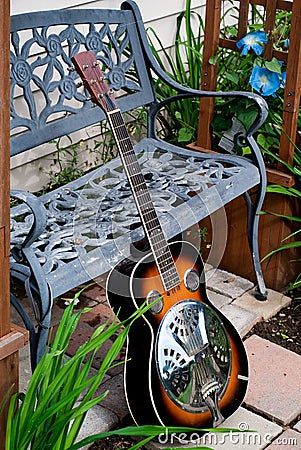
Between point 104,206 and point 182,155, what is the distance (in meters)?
0.50

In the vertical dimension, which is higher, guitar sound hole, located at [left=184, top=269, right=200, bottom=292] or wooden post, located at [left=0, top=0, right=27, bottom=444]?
wooden post, located at [left=0, top=0, right=27, bottom=444]

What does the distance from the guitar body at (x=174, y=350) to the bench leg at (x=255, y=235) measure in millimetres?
675

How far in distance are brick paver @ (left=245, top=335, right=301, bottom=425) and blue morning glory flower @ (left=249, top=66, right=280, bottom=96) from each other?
38.4 inches

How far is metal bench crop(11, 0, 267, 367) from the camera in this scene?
8.45ft

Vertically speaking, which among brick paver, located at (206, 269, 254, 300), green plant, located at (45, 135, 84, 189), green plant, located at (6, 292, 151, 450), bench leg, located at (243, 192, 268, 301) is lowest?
brick paver, located at (206, 269, 254, 300)

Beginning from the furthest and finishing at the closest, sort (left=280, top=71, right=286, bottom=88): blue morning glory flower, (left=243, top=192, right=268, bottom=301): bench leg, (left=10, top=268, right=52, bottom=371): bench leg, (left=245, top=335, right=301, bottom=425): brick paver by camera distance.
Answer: (left=280, top=71, right=286, bottom=88): blue morning glory flower
(left=243, top=192, right=268, bottom=301): bench leg
(left=245, top=335, right=301, bottom=425): brick paver
(left=10, top=268, right=52, bottom=371): bench leg

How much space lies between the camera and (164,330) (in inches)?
102

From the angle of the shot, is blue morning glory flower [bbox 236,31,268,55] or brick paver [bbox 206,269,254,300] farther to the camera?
brick paver [bbox 206,269,254,300]

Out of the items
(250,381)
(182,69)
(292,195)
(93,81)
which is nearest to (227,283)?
(292,195)

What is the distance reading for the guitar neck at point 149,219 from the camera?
2.60m

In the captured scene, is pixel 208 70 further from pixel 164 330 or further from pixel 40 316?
pixel 40 316

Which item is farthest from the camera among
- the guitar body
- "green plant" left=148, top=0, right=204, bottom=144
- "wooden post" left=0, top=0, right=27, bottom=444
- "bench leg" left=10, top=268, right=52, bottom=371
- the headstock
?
"green plant" left=148, top=0, right=204, bottom=144

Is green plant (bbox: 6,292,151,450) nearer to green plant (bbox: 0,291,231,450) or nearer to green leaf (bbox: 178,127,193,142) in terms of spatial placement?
green plant (bbox: 0,291,231,450)

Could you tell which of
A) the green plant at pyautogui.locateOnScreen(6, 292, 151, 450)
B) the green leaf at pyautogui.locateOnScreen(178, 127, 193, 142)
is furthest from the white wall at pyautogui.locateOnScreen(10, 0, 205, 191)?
the green plant at pyautogui.locateOnScreen(6, 292, 151, 450)
